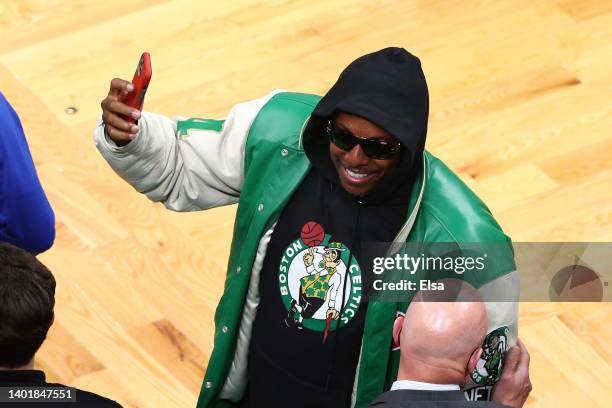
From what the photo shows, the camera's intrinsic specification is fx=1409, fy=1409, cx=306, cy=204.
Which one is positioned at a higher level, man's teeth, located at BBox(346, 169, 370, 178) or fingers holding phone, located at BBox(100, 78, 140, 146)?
fingers holding phone, located at BBox(100, 78, 140, 146)

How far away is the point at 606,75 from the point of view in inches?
242

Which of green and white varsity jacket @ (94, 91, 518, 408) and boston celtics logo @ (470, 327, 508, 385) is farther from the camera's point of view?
green and white varsity jacket @ (94, 91, 518, 408)

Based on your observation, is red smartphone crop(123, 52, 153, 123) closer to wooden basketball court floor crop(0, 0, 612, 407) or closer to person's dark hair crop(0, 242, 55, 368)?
person's dark hair crop(0, 242, 55, 368)

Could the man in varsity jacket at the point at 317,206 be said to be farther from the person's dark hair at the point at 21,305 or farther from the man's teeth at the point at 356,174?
the person's dark hair at the point at 21,305

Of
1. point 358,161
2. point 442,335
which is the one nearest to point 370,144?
point 358,161

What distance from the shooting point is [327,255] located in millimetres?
3451

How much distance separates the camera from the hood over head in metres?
3.24

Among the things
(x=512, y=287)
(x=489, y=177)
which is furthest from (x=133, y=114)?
(x=489, y=177)

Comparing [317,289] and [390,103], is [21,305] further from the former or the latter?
[390,103]

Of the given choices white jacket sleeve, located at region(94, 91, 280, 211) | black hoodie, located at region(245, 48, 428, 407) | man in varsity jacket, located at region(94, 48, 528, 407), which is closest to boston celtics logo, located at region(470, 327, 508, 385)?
man in varsity jacket, located at region(94, 48, 528, 407)

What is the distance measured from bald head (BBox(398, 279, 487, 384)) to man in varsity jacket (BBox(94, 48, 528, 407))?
0.15 meters

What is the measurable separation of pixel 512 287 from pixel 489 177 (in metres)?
2.37

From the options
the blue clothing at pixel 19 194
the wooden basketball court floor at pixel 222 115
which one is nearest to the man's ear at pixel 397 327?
the blue clothing at pixel 19 194

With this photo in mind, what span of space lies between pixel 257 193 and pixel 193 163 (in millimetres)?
194
